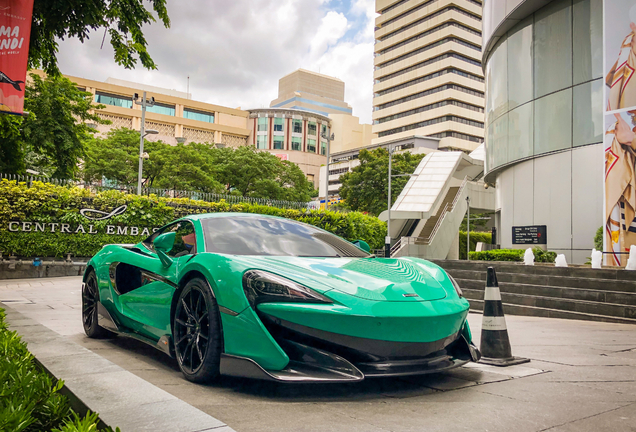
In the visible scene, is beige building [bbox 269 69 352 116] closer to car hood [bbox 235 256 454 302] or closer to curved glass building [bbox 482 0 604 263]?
curved glass building [bbox 482 0 604 263]

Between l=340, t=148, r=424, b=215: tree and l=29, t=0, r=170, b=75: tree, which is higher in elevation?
l=340, t=148, r=424, b=215: tree

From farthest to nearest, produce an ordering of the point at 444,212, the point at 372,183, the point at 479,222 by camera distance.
A: the point at 479,222
the point at 372,183
the point at 444,212

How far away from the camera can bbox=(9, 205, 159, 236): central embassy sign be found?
17.7 m

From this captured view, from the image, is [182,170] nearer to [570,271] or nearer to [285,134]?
[570,271]

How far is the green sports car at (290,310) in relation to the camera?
3.17m

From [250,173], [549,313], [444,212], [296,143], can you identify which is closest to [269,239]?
[549,313]

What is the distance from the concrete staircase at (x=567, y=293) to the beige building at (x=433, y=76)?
8008cm

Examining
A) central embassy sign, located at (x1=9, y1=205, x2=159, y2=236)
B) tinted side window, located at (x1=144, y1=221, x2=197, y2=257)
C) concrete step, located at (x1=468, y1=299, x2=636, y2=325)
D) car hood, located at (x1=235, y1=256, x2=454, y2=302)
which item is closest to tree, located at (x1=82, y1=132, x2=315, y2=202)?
central embassy sign, located at (x1=9, y1=205, x2=159, y2=236)

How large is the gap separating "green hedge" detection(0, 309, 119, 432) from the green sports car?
0.99 meters

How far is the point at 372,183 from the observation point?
5106 cm

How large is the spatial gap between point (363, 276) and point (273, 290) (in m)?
0.66

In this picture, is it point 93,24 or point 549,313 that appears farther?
point 549,313

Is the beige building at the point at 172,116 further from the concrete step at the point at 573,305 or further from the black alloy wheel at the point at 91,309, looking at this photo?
the black alloy wheel at the point at 91,309

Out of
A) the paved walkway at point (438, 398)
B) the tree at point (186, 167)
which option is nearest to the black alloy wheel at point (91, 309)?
the paved walkway at point (438, 398)
